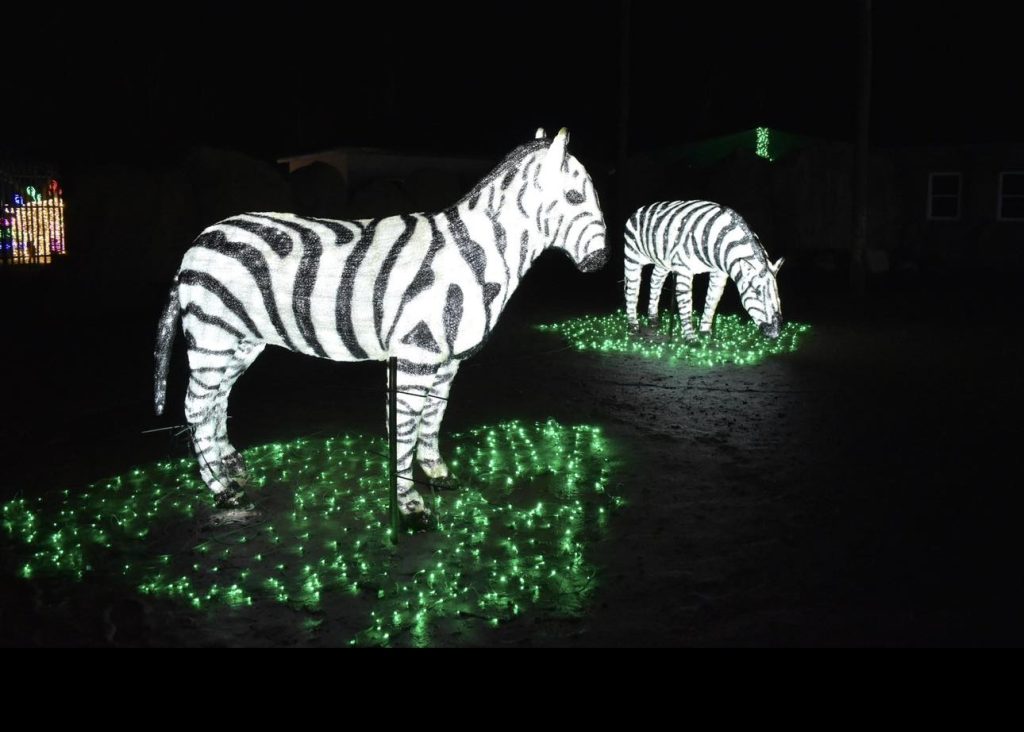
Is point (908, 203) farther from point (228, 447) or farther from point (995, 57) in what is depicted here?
point (228, 447)

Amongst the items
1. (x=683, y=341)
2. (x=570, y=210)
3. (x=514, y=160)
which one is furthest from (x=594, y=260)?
(x=683, y=341)

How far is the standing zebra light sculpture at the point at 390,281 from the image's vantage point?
203 inches

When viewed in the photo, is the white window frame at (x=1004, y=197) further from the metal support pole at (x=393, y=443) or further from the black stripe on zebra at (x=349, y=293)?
the metal support pole at (x=393, y=443)

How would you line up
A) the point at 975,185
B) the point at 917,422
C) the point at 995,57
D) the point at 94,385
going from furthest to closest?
1. the point at 995,57
2. the point at 975,185
3. the point at 94,385
4. the point at 917,422

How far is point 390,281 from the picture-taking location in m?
5.17

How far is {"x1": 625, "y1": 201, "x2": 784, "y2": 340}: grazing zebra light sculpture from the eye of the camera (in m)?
10.8

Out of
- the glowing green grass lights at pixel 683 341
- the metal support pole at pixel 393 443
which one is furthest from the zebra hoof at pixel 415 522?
the glowing green grass lights at pixel 683 341

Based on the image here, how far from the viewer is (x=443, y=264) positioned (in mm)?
5180

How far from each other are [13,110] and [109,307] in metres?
19.1

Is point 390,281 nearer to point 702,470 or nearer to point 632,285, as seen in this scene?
point 702,470

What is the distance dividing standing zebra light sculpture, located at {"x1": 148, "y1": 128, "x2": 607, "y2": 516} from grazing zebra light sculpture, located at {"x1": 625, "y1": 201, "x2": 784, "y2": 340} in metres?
5.91

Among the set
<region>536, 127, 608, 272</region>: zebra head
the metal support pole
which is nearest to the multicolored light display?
the metal support pole

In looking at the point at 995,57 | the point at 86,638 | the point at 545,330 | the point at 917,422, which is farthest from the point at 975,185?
the point at 86,638

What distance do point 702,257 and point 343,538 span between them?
754 cm
